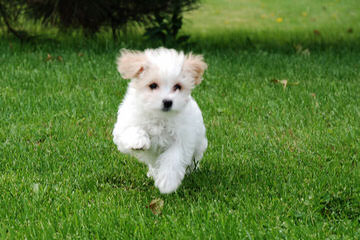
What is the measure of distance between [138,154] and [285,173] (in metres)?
1.18

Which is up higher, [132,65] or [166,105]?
[132,65]

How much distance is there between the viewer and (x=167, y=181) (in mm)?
3320

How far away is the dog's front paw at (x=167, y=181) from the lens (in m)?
3.31

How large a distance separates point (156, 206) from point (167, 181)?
7.9 inches

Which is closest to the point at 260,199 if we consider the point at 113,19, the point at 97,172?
the point at 97,172

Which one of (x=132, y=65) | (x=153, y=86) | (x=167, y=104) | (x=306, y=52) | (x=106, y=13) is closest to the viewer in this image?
(x=167, y=104)

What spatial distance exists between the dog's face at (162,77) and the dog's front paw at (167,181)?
422 millimetres

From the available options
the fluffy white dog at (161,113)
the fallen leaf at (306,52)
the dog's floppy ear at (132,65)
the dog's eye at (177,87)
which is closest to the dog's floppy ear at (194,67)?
the fluffy white dog at (161,113)

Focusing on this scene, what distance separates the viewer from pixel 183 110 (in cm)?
354

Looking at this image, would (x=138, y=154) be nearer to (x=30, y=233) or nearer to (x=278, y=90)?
(x=30, y=233)

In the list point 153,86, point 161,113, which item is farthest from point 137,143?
point 153,86

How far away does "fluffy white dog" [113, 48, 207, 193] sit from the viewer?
3270 millimetres

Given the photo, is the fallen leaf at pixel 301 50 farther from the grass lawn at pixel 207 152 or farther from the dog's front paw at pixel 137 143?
the dog's front paw at pixel 137 143

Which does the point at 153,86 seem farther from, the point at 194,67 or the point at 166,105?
the point at 194,67
